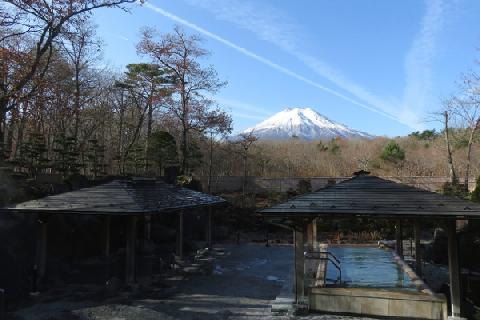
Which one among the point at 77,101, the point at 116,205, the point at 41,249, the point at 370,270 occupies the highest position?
the point at 77,101

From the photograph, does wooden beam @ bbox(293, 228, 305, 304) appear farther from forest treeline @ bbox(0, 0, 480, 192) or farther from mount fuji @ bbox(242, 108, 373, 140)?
mount fuji @ bbox(242, 108, 373, 140)

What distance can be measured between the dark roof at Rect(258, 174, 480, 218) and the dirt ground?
6.66 feet

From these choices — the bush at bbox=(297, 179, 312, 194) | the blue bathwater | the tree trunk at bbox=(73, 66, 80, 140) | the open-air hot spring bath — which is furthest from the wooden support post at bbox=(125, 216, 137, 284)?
the bush at bbox=(297, 179, 312, 194)

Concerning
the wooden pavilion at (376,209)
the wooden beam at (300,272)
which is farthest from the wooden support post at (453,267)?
the wooden beam at (300,272)

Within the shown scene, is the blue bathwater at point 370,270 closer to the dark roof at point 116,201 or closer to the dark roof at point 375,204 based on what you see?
the dark roof at point 375,204

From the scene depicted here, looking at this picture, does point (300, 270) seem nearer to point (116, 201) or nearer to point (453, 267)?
point (453, 267)

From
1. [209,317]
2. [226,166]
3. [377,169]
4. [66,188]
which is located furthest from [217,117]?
[209,317]

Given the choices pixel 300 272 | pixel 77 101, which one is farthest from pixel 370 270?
pixel 77 101

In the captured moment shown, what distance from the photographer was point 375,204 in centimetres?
827

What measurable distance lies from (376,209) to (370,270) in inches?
142

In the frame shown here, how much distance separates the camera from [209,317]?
8.20 meters

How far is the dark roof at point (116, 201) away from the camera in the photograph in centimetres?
962

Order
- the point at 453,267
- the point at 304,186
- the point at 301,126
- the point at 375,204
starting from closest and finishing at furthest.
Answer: the point at 453,267, the point at 375,204, the point at 304,186, the point at 301,126

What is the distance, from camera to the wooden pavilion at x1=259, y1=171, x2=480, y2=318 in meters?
7.68
